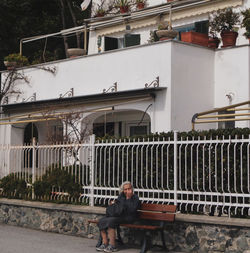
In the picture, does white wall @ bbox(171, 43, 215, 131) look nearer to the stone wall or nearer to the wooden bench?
the stone wall

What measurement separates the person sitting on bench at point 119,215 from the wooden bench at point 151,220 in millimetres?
133

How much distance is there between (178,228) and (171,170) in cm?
109

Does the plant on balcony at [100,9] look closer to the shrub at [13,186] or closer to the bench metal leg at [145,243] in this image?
the shrub at [13,186]

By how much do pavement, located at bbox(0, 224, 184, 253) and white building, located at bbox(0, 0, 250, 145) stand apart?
17.4 ft

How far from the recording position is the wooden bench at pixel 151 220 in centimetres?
990

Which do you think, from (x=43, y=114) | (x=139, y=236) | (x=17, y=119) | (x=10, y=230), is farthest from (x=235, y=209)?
(x=17, y=119)

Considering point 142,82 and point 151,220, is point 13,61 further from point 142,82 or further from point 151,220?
point 151,220

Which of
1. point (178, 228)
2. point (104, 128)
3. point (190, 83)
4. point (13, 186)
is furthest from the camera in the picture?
point (104, 128)

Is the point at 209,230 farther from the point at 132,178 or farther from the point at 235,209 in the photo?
the point at 132,178

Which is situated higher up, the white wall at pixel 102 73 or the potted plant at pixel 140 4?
the potted plant at pixel 140 4

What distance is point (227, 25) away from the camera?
689 inches

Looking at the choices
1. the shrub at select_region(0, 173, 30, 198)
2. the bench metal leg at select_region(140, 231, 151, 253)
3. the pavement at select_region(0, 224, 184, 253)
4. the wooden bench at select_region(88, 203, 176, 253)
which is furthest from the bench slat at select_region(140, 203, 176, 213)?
the shrub at select_region(0, 173, 30, 198)

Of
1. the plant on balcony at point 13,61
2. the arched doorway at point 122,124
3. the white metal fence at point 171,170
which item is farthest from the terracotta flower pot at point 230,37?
the plant on balcony at point 13,61

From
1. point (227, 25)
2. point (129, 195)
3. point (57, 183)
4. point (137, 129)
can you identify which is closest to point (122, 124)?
point (137, 129)
